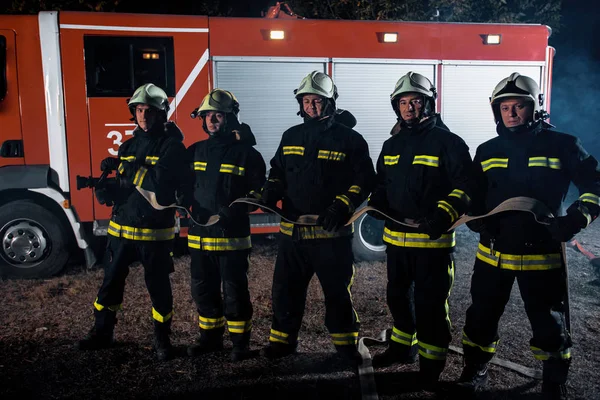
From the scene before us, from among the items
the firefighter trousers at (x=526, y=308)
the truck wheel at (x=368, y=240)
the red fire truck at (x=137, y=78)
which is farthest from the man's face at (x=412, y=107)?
the truck wheel at (x=368, y=240)

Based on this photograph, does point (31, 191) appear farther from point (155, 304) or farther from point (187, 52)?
point (155, 304)

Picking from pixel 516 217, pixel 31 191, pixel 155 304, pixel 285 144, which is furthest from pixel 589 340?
pixel 31 191

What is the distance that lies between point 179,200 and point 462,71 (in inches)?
169

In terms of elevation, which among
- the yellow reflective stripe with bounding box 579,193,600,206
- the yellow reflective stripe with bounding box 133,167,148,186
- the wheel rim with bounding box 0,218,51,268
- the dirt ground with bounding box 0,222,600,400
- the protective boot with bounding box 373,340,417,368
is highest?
the yellow reflective stripe with bounding box 133,167,148,186

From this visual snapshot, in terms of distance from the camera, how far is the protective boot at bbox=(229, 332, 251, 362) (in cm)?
386

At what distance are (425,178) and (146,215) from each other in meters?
2.01

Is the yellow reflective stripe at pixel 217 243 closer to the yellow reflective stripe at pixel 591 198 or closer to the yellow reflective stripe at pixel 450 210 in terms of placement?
the yellow reflective stripe at pixel 450 210

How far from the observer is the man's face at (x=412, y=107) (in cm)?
348

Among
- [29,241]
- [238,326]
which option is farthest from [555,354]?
[29,241]

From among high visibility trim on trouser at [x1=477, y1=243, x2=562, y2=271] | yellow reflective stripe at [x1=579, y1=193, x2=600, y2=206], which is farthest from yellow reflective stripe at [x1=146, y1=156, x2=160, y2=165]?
yellow reflective stripe at [x1=579, y1=193, x2=600, y2=206]

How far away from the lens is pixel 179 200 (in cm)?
404

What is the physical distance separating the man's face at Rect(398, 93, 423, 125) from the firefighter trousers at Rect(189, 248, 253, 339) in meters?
1.51

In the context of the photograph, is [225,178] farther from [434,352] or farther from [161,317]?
[434,352]

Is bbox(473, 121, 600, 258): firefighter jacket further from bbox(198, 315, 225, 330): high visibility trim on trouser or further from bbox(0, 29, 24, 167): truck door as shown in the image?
bbox(0, 29, 24, 167): truck door
